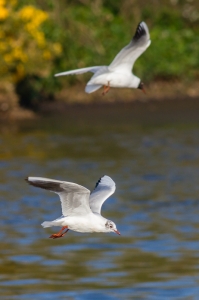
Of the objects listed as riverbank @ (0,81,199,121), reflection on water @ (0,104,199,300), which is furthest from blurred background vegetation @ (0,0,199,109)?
reflection on water @ (0,104,199,300)

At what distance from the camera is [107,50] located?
22.7 meters

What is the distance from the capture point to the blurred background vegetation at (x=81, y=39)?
797 inches

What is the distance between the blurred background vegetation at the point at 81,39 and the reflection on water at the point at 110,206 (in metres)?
0.98

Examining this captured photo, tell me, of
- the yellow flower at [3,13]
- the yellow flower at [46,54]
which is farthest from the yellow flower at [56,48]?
the yellow flower at [3,13]

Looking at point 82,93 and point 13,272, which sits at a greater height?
point 82,93

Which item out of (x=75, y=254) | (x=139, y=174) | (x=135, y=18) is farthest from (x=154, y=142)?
(x=75, y=254)

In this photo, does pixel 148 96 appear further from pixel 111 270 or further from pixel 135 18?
pixel 111 270

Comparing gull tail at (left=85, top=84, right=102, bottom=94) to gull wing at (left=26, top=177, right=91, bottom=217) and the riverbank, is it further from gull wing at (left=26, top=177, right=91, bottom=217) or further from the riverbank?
the riverbank

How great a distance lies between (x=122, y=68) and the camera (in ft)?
34.5

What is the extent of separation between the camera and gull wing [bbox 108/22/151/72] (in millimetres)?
10289

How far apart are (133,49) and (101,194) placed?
6.20 feet

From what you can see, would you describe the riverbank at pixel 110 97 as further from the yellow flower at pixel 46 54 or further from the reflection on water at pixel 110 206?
the yellow flower at pixel 46 54

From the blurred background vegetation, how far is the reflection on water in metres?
0.98

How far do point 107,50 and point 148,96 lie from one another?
1.33 metres
